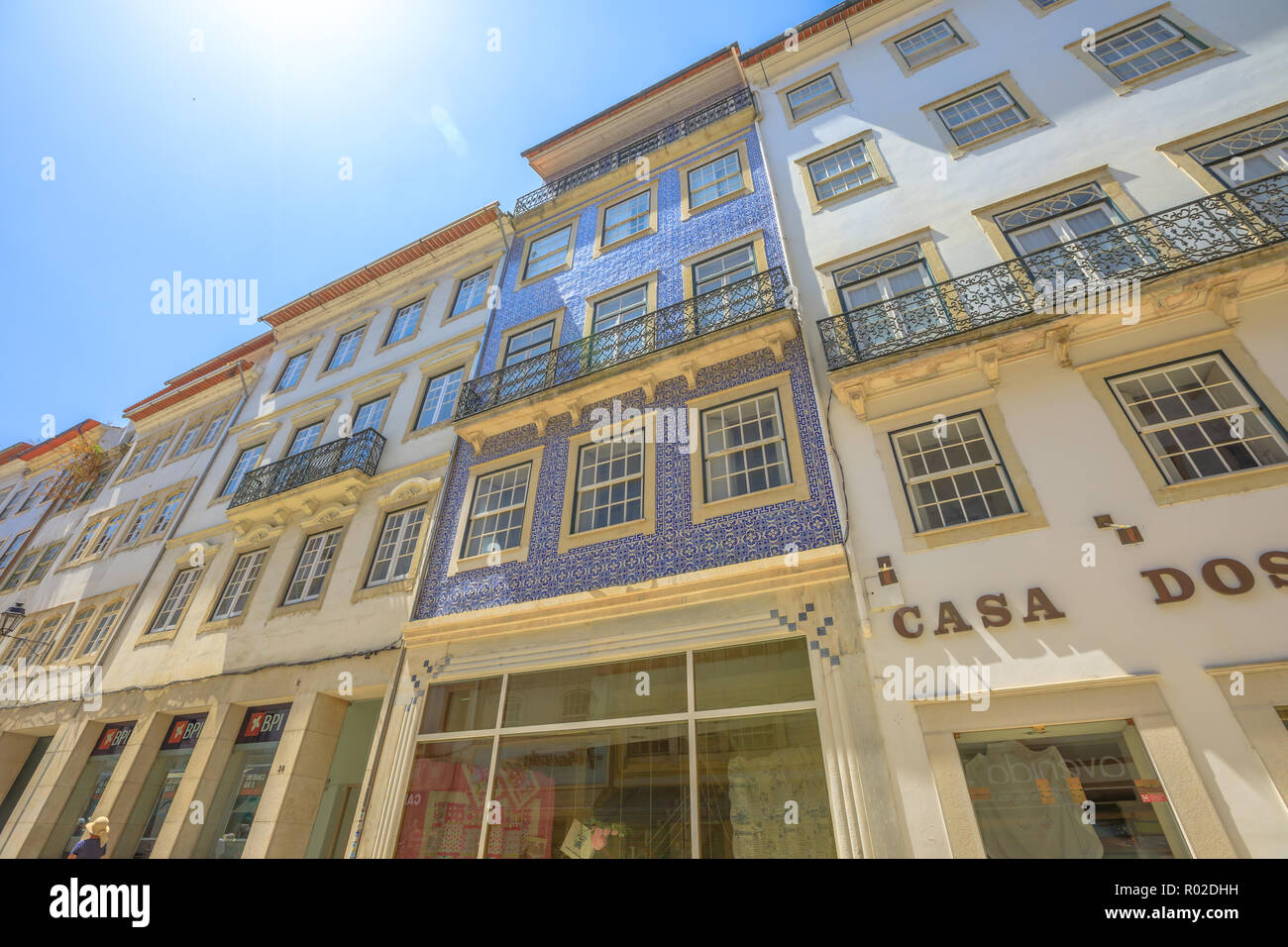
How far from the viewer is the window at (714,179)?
1288cm

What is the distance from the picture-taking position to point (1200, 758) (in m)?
5.20

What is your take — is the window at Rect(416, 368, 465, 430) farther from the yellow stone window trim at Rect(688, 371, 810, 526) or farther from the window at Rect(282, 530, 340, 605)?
the yellow stone window trim at Rect(688, 371, 810, 526)

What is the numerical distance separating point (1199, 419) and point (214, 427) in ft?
76.2

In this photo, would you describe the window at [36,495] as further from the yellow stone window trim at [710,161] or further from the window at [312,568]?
the yellow stone window trim at [710,161]

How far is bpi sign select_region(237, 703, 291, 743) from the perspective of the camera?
1016 cm

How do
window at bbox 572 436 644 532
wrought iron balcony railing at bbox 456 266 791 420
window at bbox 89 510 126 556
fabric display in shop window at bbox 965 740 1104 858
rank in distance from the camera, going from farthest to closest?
window at bbox 89 510 126 556 → wrought iron balcony railing at bbox 456 266 791 420 → window at bbox 572 436 644 532 → fabric display in shop window at bbox 965 740 1104 858

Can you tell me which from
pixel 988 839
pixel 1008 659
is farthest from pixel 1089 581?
pixel 988 839

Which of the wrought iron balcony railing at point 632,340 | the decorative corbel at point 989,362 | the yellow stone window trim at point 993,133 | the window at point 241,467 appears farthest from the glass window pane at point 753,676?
the window at point 241,467

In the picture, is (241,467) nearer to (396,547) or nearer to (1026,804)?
(396,547)

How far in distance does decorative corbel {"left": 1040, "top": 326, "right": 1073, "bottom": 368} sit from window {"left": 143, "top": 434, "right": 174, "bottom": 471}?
23.9 meters

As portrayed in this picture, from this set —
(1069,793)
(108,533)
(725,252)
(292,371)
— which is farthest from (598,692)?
(108,533)

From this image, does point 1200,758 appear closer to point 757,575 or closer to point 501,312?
point 757,575

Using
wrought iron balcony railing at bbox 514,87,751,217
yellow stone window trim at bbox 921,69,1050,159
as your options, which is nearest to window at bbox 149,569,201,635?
wrought iron balcony railing at bbox 514,87,751,217
